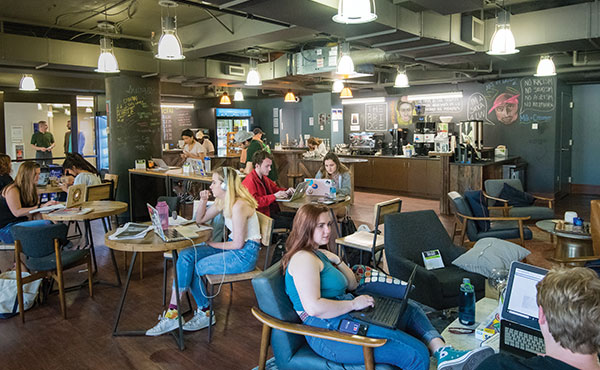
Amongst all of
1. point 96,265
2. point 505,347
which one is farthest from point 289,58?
point 505,347

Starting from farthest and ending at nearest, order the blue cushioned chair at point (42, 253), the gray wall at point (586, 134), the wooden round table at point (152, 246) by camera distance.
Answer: the gray wall at point (586, 134) → the blue cushioned chair at point (42, 253) → the wooden round table at point (152, 246)

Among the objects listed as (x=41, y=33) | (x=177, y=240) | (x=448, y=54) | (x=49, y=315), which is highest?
(x=41, y=33)

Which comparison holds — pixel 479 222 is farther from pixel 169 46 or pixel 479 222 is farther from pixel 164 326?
pixel 169 46

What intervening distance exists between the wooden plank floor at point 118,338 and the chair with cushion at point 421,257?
4.17 feet

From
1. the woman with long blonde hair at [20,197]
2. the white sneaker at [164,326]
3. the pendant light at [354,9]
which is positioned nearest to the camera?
the pendant light at [354,9]

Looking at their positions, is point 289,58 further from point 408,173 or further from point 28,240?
point 28,240

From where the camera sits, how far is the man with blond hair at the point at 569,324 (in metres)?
1.45

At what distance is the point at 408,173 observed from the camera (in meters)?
11.1

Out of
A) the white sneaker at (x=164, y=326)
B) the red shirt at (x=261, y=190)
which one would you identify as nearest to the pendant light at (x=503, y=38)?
the red shirt at (x=261, y=190)

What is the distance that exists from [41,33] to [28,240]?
16.4ft

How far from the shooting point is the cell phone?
237 centimetres

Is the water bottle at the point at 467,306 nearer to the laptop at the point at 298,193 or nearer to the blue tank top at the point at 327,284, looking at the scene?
the blue tank top at the point at 327,284

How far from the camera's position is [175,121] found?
15586 mm

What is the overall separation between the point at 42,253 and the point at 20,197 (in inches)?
45.0
